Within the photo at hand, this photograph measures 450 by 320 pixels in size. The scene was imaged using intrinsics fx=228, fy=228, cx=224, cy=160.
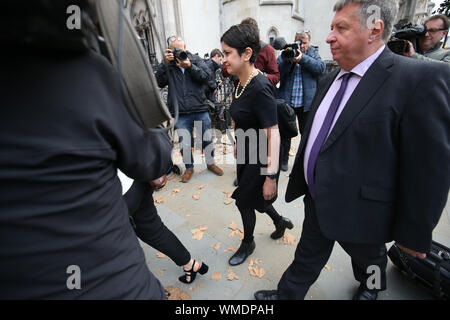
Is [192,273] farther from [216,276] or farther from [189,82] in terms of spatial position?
[189,82]

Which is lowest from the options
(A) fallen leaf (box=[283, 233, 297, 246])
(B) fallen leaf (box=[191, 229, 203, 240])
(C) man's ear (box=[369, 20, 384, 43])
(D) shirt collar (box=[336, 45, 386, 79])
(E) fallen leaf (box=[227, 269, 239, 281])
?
(B) fallen leaf (box=[191, 229, 203, 240])

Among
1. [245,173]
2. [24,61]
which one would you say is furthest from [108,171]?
[245,173]

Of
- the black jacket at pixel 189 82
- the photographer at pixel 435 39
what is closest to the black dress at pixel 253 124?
the black jacket at pixel 189 82

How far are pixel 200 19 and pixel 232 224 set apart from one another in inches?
589

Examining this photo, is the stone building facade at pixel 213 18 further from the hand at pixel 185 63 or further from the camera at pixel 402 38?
the camera at pixel 402 38

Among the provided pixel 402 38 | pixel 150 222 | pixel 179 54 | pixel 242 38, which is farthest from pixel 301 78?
pixel 150 222

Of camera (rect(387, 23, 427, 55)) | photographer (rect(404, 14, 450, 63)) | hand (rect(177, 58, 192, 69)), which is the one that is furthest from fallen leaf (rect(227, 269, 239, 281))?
photographer (rect(404, 14, 450, 63))

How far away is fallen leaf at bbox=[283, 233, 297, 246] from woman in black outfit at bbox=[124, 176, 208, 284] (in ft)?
3.93

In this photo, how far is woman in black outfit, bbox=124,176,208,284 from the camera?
1532mm

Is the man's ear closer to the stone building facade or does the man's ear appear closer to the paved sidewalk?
the paved sidewalk

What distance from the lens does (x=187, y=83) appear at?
13.1ft

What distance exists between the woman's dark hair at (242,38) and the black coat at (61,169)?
1.44 meters
